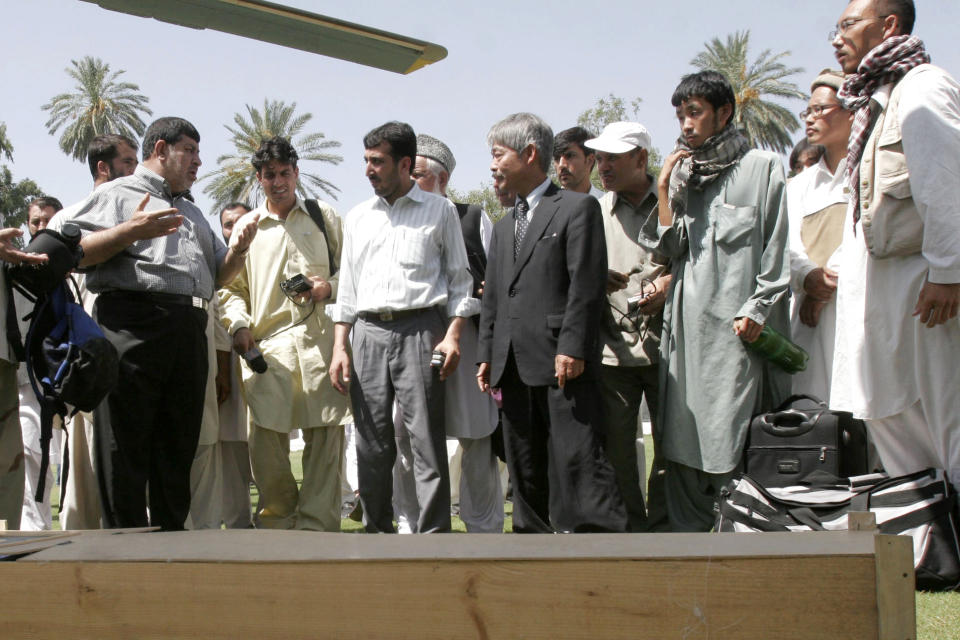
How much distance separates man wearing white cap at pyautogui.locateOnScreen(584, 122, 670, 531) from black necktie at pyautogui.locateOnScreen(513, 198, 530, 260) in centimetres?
41

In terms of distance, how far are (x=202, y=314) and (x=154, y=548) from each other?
103 inches

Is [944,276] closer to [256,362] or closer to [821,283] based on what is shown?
[821,283]

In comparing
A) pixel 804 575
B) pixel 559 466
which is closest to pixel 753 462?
pixel 559 466

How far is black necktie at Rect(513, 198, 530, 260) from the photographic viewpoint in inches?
181

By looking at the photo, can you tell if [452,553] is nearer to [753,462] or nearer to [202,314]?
[753,462]

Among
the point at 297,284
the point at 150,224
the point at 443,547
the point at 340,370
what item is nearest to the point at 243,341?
the point at 297,284

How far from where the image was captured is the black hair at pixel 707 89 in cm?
455

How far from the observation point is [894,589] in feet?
6.02

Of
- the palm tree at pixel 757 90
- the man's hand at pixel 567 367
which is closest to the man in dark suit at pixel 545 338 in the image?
the man's hand at pixel 567 367

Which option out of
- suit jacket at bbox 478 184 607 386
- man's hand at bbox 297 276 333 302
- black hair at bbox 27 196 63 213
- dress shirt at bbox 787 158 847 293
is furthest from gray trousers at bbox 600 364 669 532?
black hair at bbox 27 196 63 213

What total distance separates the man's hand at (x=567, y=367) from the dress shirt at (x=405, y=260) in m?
0.93

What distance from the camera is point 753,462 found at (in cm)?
412

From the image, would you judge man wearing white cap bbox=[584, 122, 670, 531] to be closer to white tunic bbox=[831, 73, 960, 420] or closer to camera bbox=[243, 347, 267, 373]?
white tunic bbox=[831, 73, 960, 420]

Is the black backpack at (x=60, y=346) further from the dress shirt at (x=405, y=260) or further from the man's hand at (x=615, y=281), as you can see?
the man's hand at (x=615, y=281)
